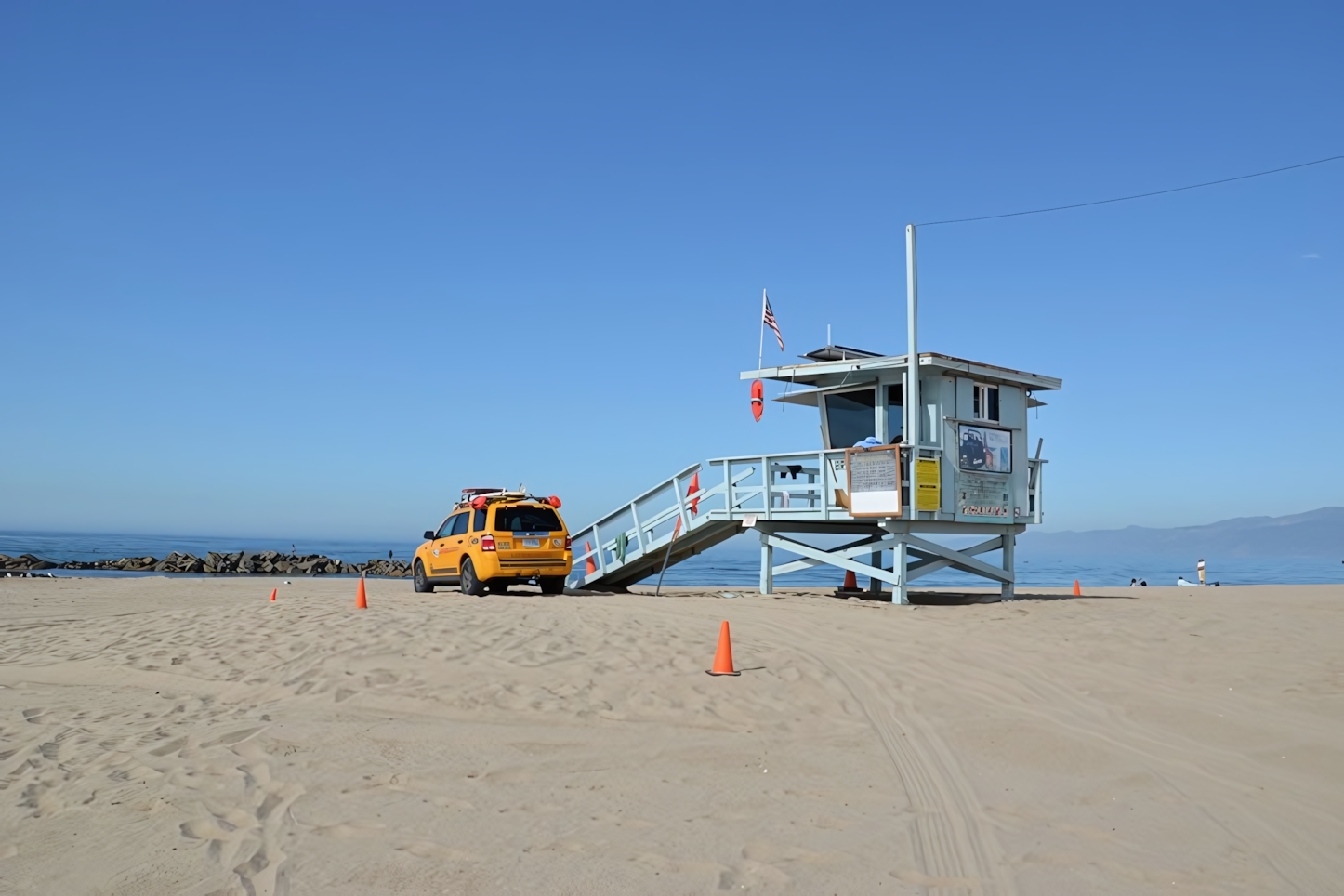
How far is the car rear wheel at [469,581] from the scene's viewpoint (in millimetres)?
19031

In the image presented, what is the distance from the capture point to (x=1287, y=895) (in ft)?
16.1

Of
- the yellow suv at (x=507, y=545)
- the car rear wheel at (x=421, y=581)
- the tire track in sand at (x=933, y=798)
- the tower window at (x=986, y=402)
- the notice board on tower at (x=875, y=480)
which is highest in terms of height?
the tower window at (x=986, y=402)

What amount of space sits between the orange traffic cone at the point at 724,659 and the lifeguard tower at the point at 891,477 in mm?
8148

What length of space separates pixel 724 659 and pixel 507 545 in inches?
385

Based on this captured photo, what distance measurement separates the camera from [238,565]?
4556cm

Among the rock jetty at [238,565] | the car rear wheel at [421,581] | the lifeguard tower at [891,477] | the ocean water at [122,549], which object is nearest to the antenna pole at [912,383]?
the lifeguard tower at [891,477]

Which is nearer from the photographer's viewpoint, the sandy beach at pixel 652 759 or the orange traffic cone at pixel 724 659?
the sandy beach at pixel 652 759

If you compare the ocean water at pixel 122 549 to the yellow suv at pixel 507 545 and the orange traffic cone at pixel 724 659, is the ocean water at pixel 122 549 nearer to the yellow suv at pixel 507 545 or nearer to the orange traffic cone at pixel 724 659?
the yellow suv at pixel 507 545

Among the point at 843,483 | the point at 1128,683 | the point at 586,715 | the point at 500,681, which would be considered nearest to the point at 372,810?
the point at 586,715

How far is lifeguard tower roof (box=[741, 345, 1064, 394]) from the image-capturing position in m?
18.1

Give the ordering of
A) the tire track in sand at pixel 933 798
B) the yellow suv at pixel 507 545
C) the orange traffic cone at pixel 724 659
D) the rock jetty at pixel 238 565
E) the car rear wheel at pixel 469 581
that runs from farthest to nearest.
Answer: the rock jetty at pixel 238 565, the car rear wheel at pixel 469 581, the yellow suv at pixel 507 545, the orange traffic cone at pixel 724 659, the tire track in sand at pixel 933 798

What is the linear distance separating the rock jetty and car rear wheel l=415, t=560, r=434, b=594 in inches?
905

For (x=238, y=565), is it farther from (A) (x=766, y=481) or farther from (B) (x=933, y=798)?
(B) (x=933, y=798)

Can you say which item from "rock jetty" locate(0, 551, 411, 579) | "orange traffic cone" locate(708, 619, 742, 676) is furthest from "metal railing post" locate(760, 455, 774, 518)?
"rock jetty" locate(0, 551, 411, 579)
